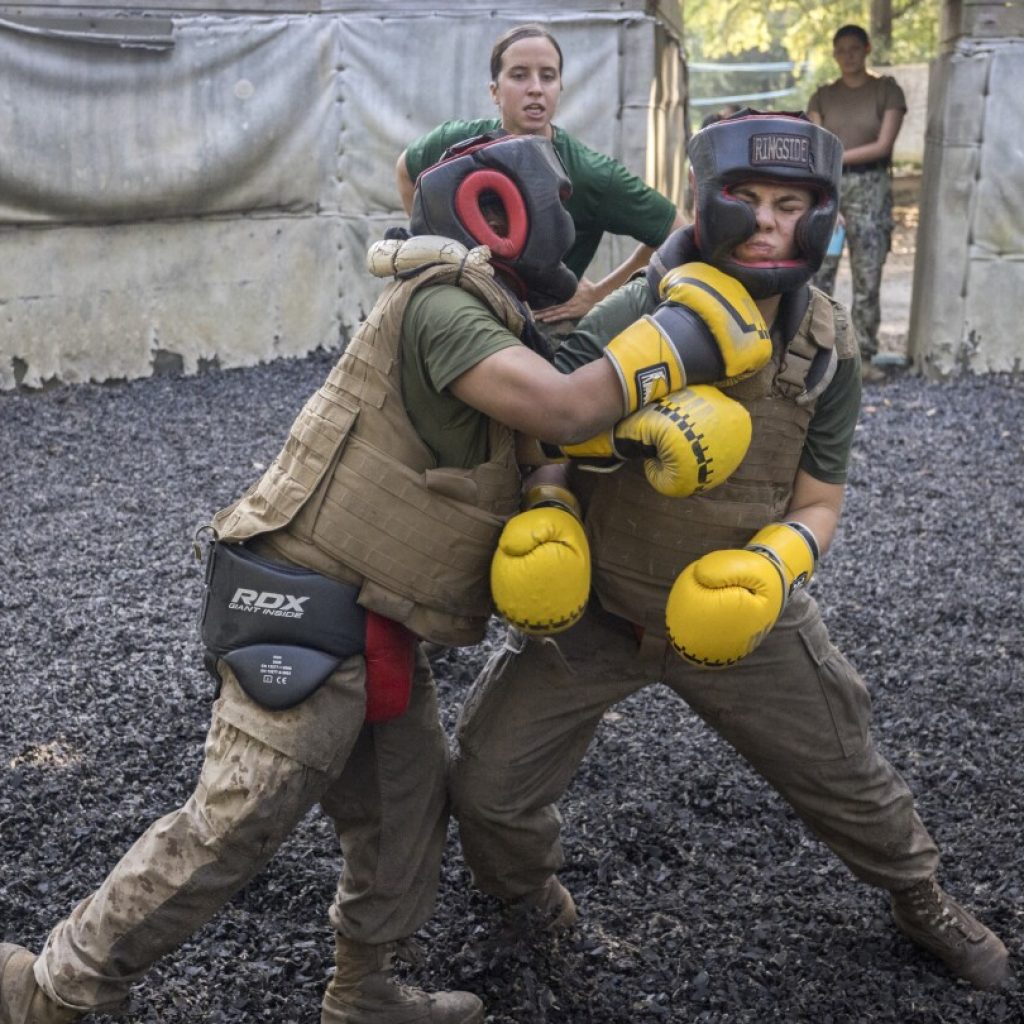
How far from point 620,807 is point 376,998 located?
1.17m

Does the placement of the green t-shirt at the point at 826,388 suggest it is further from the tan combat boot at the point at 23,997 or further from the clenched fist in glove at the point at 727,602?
the tan combat boot at the point at 23,997

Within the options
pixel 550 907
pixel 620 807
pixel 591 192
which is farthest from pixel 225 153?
pixel 550 907

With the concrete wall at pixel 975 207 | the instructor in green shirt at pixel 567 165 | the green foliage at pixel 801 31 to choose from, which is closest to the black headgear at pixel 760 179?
the instructor in green shirt at pixel 567 165

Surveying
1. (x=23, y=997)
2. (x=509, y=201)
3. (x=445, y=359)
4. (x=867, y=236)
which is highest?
(x=509, y=201)

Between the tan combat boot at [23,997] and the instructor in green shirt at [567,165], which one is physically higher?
the instructor in green shirt at [567,165]

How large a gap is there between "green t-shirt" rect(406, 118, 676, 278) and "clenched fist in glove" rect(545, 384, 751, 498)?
2.49 meters

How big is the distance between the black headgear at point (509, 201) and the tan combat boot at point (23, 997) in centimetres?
171

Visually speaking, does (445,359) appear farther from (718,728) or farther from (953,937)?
(953,937)

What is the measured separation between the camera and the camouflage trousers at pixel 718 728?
10.0 ft

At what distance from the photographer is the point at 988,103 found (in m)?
9.40

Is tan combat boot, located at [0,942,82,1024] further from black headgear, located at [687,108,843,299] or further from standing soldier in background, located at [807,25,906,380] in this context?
standing soldier in background, located at [807,25,906,380]

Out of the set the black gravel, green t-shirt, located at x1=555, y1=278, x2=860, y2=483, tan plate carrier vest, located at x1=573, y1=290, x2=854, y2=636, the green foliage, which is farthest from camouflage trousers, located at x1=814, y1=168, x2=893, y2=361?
the green foliage

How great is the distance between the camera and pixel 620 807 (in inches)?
157

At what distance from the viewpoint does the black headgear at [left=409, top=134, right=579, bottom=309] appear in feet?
8.70
